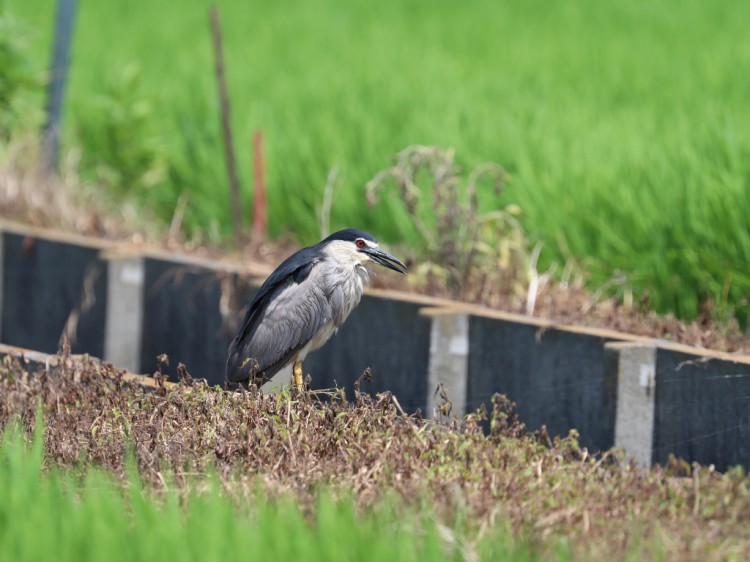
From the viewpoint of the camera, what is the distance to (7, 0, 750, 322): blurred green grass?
285 inches

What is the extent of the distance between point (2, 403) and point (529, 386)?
205 cm

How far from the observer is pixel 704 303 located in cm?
646

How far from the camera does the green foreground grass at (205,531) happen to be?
295 centimetres

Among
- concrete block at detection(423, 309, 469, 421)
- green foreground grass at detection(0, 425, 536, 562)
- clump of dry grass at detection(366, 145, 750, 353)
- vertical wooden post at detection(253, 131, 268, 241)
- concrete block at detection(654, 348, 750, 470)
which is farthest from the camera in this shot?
vertical wooden post at detection(253, 131, 268, 241)

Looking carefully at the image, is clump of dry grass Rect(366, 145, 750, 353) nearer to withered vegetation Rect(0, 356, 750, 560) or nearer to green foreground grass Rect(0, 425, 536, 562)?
withered vegetation Rect(0, 356, 750, 560)

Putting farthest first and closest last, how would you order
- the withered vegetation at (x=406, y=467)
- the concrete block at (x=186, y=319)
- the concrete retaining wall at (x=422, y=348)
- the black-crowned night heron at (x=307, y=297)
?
the concrete block at (x=186, y=319), the black-crowned night heron at (x=307, y=297), the concrete retaining wall at (x=422, y=348), the withered vegetation at (x=406, y=467)

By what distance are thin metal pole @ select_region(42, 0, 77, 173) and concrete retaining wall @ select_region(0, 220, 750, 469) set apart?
4.20ft

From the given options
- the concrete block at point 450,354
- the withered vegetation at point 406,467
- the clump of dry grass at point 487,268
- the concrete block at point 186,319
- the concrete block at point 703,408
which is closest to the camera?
the withered vegetation at point 406,467

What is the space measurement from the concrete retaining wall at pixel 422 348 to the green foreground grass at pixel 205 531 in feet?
6.43

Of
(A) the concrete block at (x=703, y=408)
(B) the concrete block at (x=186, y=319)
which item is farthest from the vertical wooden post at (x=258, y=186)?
(A) the concrete block at (x=703, y=408)

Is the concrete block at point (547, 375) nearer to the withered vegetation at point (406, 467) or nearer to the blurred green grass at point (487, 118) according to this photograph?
the withered vegetation at point (406, 467)

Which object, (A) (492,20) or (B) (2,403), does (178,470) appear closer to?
(B) (2,403)

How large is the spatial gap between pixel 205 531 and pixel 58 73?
692 cm

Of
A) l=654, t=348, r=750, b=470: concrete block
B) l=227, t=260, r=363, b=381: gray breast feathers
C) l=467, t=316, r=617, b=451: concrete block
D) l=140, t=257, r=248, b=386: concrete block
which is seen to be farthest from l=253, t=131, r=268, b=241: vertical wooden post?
l=654, t=348, r=750, b=470: concrete block
